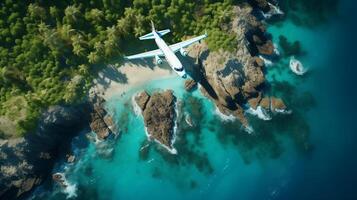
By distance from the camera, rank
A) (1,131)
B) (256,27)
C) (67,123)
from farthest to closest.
Result: 1. (256,27)
2. (67,123)
3. (1,131)

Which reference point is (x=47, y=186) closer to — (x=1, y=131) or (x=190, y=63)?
(x=1, y=131)

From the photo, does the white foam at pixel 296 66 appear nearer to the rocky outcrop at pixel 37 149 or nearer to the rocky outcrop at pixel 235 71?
the rocky outcrop at pixel 235 71

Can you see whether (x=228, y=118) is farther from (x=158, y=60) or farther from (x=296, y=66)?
(x=296, y=66)

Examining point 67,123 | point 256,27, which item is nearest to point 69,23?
point 67,123

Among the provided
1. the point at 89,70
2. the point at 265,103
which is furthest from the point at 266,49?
the point at 89,70

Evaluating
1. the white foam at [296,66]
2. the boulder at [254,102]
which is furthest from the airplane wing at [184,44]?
the white foam at [296,66]

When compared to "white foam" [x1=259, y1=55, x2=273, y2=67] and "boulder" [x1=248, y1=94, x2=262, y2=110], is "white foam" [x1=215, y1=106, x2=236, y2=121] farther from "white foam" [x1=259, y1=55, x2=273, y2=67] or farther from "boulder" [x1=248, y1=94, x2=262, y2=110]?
"white foam" [x1=259, y1=55, x2=273, y2=67]
